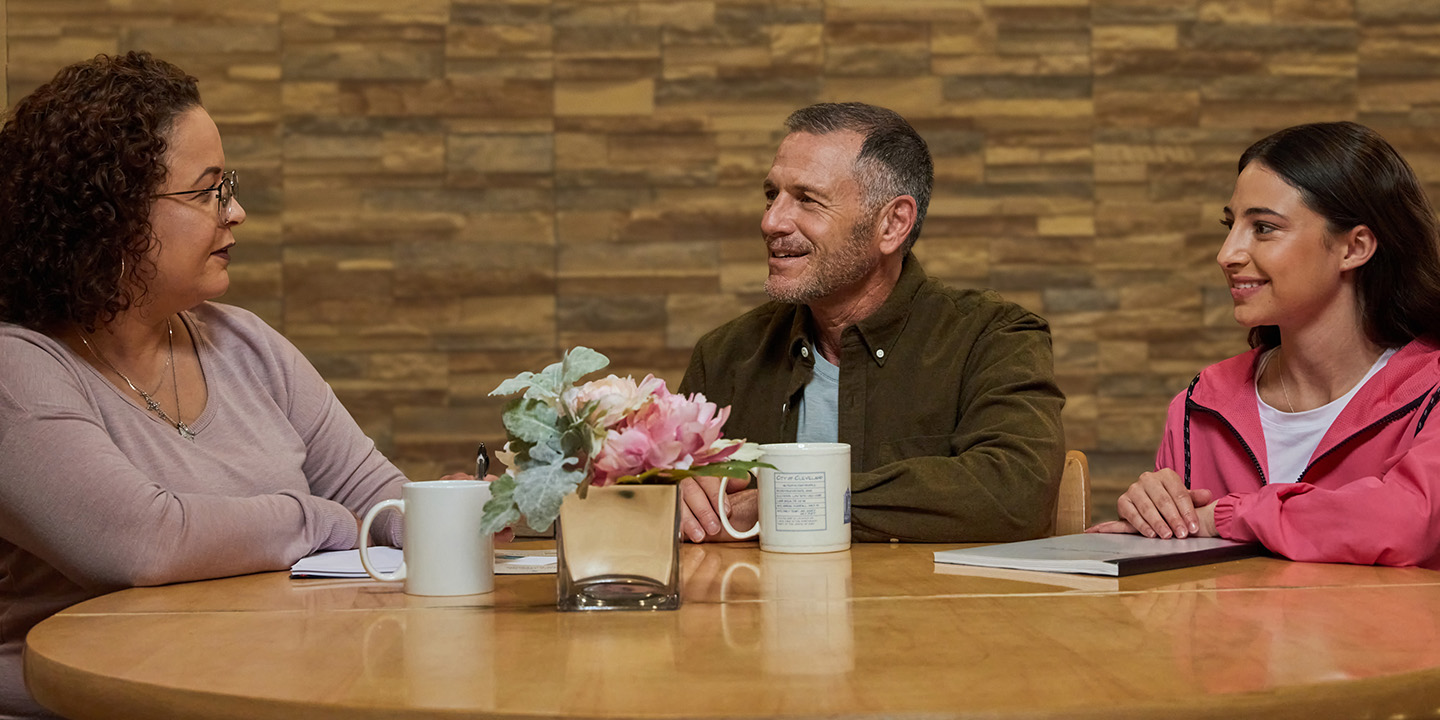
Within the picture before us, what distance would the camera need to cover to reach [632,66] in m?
3.98

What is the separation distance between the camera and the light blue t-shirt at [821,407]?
2420mm

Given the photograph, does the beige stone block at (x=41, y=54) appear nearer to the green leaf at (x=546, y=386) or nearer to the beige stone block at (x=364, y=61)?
the beige stone block at (x=364, y=61)

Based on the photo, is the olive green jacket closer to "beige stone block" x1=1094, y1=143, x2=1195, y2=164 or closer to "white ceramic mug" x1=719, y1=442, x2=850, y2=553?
"white ceramic mug" x1=719, y1=442, x2=850, y2=553

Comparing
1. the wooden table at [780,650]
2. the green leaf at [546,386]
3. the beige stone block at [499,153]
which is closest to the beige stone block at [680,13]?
the beige stone block at [499,153]

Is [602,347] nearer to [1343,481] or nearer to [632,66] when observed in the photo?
[632,66]

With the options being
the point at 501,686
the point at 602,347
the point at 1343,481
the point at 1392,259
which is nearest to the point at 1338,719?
the point at 501,686

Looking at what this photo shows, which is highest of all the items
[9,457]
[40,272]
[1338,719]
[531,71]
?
A: [531,71]

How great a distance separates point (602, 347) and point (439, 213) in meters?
0.63

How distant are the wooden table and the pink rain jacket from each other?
0.13 meters

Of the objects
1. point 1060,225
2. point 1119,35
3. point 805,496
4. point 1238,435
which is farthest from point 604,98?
point 805,496

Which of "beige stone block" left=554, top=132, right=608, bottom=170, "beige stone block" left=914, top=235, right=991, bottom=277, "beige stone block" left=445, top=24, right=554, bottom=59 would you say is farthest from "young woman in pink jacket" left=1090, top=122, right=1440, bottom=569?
"beige stone block" left=445, top=24, right=554, bottom=59

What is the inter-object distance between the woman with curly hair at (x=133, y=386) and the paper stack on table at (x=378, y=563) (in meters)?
0.05

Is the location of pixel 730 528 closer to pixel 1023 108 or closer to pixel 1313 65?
pixel 1023 108

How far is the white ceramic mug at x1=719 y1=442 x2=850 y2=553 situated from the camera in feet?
5.61
